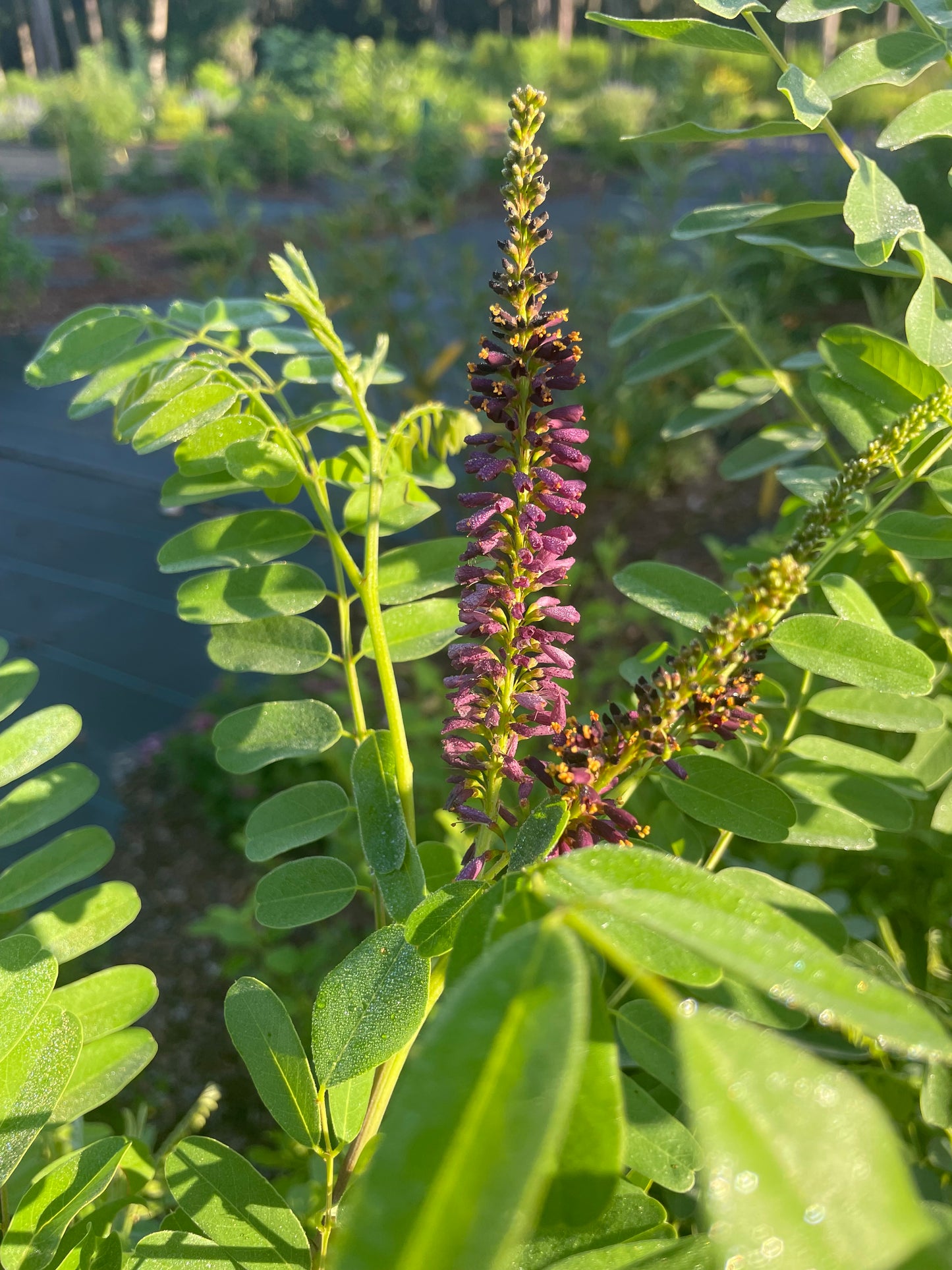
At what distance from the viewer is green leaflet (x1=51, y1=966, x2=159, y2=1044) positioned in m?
0.87

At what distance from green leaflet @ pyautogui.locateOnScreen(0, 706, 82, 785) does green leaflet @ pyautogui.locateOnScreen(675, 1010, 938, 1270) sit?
777 mm

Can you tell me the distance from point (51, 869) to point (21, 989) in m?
0.33

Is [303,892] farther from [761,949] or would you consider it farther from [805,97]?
[805,97]

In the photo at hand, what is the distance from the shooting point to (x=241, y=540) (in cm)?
95

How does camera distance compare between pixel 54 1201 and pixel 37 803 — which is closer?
pixel 54 1201

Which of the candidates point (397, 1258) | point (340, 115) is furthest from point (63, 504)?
point (340, 115)

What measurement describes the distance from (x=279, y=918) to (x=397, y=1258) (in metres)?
0.56

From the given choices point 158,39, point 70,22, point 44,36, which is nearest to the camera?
point 44,36

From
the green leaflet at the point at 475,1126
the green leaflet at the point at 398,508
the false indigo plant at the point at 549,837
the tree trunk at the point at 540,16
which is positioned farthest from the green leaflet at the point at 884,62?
the tree trunk at the point at 540,16

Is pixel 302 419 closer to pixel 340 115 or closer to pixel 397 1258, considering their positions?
pixel 397 1258

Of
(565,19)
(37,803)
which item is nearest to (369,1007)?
(37,803)

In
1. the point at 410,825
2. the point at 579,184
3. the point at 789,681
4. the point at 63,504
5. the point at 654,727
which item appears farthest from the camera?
the point at 579,184

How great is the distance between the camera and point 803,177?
8.69m

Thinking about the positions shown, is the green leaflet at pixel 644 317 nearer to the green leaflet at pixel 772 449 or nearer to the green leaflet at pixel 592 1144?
the green leaflet at pixel 772 449
